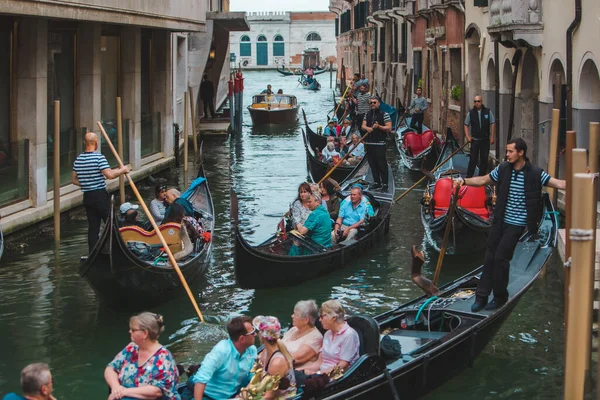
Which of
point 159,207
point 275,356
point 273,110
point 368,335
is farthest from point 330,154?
point 273,110

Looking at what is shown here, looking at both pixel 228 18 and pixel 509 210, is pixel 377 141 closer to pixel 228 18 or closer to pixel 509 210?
pixel 509 210

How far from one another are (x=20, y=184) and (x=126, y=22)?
1784mm

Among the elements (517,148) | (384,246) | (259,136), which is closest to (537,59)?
(384,246)

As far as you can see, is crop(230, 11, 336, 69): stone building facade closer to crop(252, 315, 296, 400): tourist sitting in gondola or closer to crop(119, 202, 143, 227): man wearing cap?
crop(119, 202, 143, 227): man wearing cap

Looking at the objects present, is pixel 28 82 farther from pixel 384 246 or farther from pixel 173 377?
pixel 173 377

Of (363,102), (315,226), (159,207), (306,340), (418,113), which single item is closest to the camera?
(306,340)

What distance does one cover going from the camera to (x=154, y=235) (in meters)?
6.12

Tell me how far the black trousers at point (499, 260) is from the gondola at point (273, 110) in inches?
562

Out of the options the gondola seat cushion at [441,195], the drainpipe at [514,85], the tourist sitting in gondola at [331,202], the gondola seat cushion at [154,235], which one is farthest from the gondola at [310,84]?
the gondola seat cushion at [154,235]

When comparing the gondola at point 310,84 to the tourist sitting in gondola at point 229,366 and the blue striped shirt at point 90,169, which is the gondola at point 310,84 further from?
the tourist sitting in gondola at point 229,366

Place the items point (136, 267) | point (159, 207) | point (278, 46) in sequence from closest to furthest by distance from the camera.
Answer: point (136, 267) < point (159, 207) < point (278, 46)

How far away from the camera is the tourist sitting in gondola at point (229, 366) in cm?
362

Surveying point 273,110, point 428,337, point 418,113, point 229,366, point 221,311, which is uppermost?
point 273,110

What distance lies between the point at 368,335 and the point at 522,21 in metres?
5.97
